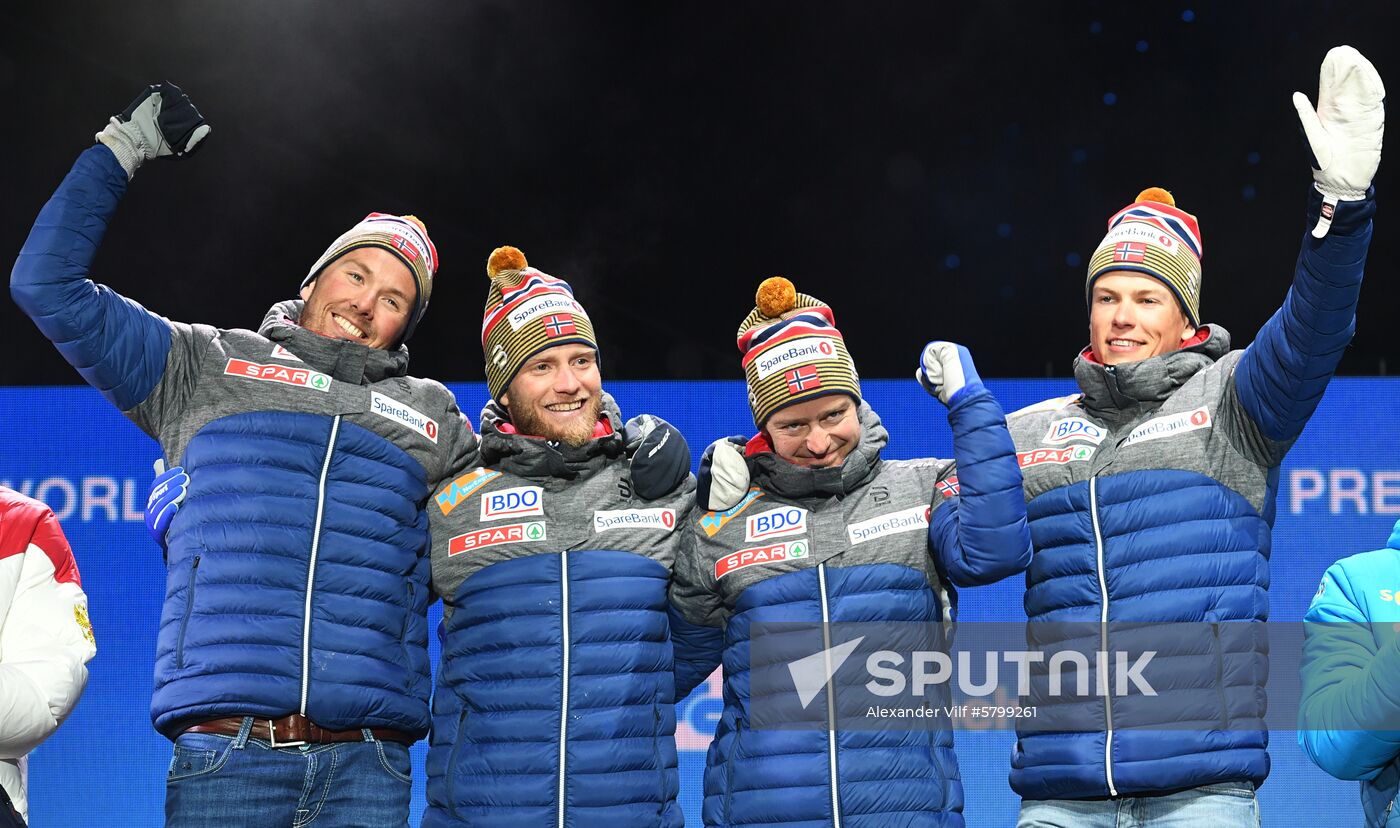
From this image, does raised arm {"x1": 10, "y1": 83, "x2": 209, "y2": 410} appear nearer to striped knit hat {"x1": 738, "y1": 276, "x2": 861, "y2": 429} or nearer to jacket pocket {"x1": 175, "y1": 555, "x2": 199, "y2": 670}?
jacket pocket {"x1": 175, "y1": 555, "x2": 199, "y2": 670}

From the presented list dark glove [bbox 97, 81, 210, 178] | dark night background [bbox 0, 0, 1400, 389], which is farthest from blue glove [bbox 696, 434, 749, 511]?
dark night background [bbox 0, 0, 1400, 389]

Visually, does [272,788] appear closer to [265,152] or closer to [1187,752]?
[1187,752]

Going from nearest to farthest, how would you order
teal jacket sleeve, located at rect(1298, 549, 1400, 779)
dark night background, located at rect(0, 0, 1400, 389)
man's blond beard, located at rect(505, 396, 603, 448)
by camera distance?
teal jacket sleeve, located at rect(1298, 549, 1400, 779) < man's blond beard, located at rect(505, 396, 603, 448) < dark night background, located at rect(0, 0, 1400, 389)

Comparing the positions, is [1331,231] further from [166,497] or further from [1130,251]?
[166,497]

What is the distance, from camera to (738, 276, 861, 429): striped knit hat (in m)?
2.86

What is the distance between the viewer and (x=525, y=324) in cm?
308

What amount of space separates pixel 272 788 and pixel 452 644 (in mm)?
449

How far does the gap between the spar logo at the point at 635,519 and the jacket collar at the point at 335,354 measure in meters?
0.53

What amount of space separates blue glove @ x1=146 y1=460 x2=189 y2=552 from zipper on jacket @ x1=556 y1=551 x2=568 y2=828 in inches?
28.6

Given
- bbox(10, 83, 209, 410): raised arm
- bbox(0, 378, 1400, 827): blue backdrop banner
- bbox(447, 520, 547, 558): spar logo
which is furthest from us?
bbox(0, 378, 1400, 827): blue backdrop banner

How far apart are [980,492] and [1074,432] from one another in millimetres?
343

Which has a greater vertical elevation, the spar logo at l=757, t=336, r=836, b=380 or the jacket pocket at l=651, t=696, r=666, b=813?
the spar logo at l=757, t=336, r=836, b=380

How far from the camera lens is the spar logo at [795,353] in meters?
2.88

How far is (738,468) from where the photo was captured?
285 centimetres
